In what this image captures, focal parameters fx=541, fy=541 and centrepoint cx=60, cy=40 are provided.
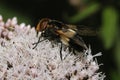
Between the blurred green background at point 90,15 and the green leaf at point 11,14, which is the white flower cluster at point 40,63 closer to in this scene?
the blurred green background at point 90,15

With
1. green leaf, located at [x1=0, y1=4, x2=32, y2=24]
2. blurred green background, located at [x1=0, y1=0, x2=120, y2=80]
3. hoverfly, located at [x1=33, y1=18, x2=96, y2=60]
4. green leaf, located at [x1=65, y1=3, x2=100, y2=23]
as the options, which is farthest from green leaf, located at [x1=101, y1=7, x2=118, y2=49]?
hoverfly, located at [x1=33, y1=18, x2=96, y2=60]

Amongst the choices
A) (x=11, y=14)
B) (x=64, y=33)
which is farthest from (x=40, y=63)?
(x=11, y=14)

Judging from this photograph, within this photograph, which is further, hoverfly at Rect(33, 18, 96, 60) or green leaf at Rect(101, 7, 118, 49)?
green leaf at Rect(101, 7, 118, 49)

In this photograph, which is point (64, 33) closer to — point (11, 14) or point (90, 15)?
point (90, 15)

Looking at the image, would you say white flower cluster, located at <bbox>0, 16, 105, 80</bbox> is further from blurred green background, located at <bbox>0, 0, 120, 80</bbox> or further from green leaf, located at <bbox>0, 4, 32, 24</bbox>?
green leaf, located at <bbox>0, 4, 32, 24</bbox>

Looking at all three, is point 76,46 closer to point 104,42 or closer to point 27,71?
point 27,71

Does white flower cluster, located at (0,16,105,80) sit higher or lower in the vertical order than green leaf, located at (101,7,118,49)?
lower
